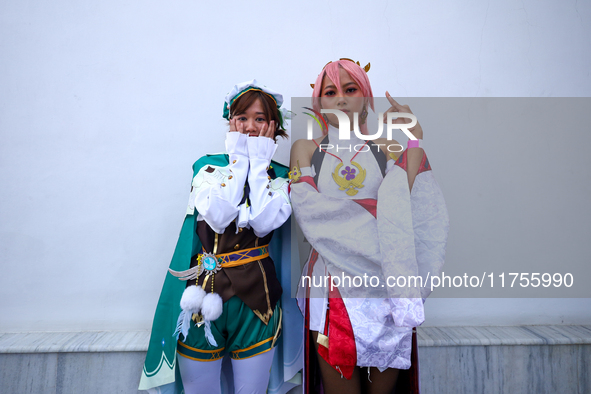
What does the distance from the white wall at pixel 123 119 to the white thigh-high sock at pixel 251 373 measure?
75 centimetres

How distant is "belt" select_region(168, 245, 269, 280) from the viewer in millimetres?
1197

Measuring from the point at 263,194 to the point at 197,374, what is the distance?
749 millimetres

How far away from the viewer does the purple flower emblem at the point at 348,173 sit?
1.24m

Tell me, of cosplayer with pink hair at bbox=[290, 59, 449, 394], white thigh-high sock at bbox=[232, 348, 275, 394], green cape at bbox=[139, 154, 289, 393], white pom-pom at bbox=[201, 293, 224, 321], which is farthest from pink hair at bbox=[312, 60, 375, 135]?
white thigh-high sock at bbox=[232, 348, 275, 394]

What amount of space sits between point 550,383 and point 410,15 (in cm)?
218

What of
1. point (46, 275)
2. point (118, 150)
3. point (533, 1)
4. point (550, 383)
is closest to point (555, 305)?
point (550, 383)

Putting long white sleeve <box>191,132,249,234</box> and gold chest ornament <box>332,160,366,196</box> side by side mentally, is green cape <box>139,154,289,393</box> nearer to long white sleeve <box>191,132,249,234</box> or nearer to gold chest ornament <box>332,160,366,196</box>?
long white sleeve <box>191,132,249,234</box>

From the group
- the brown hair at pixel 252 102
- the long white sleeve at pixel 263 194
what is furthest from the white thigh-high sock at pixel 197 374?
the brown hair at pixel 252 102

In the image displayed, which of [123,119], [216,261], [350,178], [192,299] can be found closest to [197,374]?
[192,299]

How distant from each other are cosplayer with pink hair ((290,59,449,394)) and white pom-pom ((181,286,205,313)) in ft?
1.39

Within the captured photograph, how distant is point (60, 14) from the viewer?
170 centimetres

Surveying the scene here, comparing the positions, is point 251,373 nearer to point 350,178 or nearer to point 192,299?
point 192,299

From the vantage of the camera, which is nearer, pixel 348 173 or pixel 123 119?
pixel 348 173

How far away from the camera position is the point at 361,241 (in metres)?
1.14
